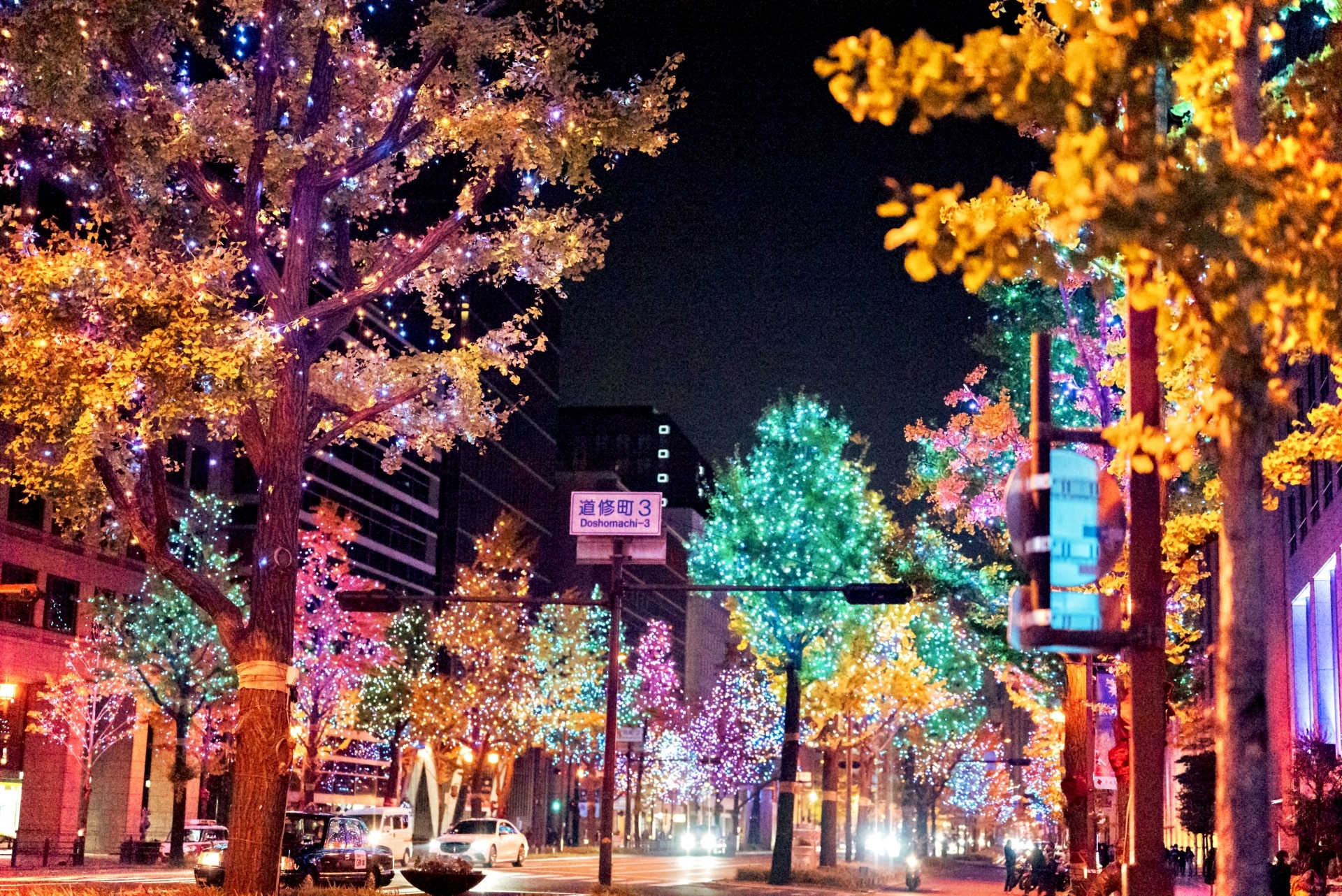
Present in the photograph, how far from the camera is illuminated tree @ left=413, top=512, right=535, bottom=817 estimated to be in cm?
5981

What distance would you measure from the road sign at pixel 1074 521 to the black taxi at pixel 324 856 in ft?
86.2

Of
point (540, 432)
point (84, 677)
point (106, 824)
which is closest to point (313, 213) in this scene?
point (84, 677)

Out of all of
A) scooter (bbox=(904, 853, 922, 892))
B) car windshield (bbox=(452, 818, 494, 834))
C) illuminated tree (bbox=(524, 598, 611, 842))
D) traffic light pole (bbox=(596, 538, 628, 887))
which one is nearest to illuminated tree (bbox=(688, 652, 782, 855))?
illuminated tree (bbox=(524, 598, 611, 842))

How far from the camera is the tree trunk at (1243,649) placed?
237 inches

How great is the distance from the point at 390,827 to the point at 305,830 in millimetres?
7939

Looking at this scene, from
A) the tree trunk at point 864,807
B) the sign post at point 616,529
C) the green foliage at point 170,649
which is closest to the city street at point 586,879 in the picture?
the tree trunk at point 864,807

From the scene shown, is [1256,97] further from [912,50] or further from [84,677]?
[84,677]

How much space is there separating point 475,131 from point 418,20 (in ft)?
4.85

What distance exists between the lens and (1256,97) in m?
6.76

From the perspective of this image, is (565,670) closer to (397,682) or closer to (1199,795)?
(397,682)

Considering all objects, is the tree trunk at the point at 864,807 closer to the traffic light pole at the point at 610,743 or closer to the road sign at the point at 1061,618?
the traffic light pole at the point at 610,743

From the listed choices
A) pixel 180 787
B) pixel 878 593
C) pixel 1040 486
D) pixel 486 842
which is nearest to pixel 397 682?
pixel 486 842

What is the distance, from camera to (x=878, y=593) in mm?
25438

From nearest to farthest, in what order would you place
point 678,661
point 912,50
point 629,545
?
point 912,50, point 629,545, point 678,661
